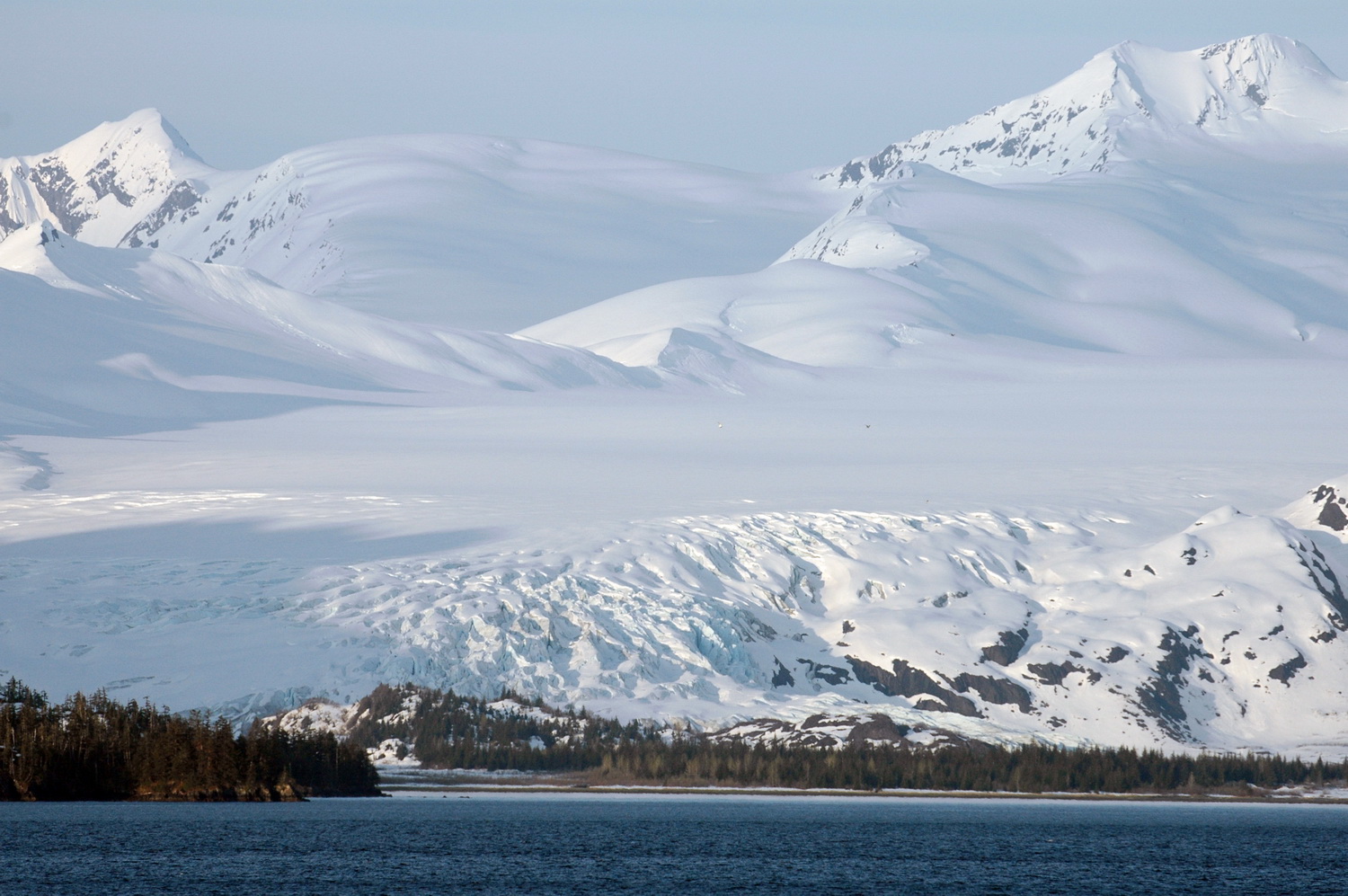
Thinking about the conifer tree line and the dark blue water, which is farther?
the conifer tree line

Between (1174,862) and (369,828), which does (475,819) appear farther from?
(1174,862)

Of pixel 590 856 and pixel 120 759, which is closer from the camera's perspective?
pixel 590 856

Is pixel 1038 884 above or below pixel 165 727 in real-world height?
below

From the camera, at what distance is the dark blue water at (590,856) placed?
130 metres

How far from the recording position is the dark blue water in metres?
130

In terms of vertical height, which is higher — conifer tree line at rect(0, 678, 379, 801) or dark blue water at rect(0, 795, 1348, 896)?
conifer tree line at rect(0, 678, 379, 801)

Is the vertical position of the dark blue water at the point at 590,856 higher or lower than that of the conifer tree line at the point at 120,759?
lower

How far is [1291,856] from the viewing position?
168750 millimetres

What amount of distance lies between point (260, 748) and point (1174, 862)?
8993 centimetres

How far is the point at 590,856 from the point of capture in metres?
154

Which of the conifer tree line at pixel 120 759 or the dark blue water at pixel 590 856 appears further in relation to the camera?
the conifer tree line at pixel 120 759

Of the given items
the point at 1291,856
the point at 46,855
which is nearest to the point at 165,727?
the point at 46,855

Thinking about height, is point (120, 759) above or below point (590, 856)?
above

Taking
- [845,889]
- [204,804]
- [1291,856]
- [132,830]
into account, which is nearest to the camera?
[845,889]
